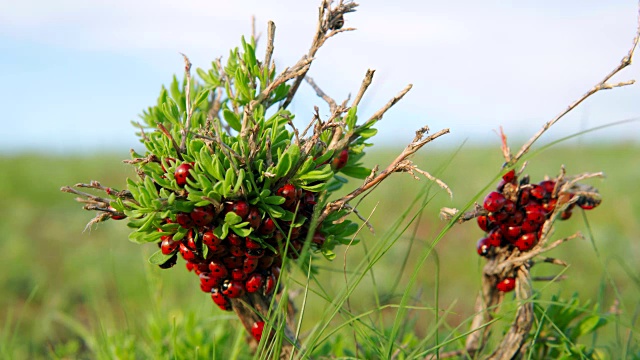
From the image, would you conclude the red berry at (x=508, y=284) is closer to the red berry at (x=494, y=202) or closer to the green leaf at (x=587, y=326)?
the red berry at (x=494, y=202)

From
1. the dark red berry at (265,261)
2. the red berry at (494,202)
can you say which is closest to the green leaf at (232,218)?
the dark red berry at (265,261)

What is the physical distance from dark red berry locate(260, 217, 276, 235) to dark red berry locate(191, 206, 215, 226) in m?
0.20

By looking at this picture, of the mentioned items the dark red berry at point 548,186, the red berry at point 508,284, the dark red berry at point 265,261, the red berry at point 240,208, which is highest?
the dark red berry at point 548,186

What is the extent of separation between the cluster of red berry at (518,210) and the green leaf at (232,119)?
1119 millimetres

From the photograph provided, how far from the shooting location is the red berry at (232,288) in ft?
7.75

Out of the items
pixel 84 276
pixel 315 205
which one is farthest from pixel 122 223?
pixel 315 205

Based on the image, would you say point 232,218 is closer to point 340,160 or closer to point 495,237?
point 340,160

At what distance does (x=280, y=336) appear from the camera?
2381mm

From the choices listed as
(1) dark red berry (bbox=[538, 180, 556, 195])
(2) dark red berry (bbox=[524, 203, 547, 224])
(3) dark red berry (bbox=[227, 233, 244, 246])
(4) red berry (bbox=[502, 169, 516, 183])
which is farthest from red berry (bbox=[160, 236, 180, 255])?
(1) dark red berry (bbox=[538, 180, 556, 195])

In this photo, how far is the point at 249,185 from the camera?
2180mm

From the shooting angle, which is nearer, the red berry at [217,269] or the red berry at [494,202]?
the red berry at [217,269]

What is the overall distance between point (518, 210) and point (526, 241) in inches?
5.7

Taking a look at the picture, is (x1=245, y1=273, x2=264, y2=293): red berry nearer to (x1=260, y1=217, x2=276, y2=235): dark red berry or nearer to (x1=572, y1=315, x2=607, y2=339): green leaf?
(x1=260, y1=217, x2=276, y2=235): dark red berry

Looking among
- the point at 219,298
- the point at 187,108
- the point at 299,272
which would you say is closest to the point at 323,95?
the point at 187,108
